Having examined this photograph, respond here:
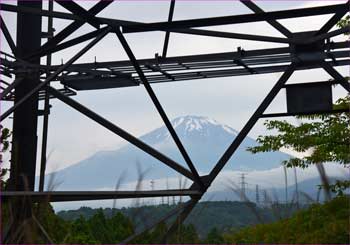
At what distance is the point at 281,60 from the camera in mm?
8023

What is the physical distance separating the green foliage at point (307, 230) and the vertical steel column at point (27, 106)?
3.45m

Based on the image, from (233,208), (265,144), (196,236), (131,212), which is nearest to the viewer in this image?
(131,212)

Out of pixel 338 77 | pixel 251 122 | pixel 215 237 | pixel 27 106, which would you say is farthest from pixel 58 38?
pixel 215 237

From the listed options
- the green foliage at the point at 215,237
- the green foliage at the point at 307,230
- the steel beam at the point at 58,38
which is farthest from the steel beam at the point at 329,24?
the green foliage at the point at 215,237

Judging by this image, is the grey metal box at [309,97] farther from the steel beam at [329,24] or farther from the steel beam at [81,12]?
the steel beam at [81,12]

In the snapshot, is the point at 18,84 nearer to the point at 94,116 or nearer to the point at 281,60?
the point at 94,116

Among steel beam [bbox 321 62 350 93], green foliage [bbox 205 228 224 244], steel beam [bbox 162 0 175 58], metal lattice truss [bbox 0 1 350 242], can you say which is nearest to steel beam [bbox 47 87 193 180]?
metal lattice truss [bbox 0 1 350 242]

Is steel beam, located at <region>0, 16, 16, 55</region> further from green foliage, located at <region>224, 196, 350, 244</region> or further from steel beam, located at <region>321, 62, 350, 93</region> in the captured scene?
green foliage, located at <region>224, 196, 350, 244</region>

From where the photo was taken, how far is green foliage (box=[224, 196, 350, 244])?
11.8 ft

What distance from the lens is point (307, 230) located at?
343 inches

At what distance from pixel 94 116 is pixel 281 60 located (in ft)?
9.09

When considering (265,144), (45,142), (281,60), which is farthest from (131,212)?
(265,144)

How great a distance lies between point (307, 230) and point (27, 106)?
4.61 metres

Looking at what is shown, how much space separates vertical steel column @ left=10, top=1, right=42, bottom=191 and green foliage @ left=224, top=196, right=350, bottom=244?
345 cm
